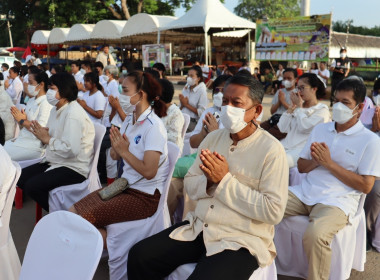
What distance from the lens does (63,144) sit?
3.27 meters

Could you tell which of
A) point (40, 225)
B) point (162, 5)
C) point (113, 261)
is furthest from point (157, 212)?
point (162, 5)

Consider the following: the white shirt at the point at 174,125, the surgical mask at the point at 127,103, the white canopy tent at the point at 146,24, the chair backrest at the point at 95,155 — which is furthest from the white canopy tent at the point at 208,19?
the surgical mask at the point at 127,103

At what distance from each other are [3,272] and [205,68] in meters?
13.1

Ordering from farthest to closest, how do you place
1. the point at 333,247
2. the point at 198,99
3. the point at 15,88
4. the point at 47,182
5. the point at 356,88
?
the point at 15,88 → the point at 198,99 → the point at 47,182 → the point at 356,88 → the point at 333,247

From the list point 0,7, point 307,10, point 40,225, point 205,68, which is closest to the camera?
point 40,225

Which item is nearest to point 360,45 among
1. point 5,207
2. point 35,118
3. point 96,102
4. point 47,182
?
point 96,102

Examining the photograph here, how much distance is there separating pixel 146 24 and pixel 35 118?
1403 centimetres

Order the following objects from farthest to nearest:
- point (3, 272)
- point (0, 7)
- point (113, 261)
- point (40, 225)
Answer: point (0, 7), point (113, 261), point (3, 272), point (40, 225)

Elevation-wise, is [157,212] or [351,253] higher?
[157,212]

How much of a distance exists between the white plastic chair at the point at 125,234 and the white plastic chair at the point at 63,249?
35.4 inches

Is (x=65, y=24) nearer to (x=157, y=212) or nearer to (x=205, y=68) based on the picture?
(x=205, y=68)

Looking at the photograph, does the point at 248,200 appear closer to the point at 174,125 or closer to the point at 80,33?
the point at 174,125

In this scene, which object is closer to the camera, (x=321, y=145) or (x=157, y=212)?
(x=321, y=145)

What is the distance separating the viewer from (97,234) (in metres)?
1.47
